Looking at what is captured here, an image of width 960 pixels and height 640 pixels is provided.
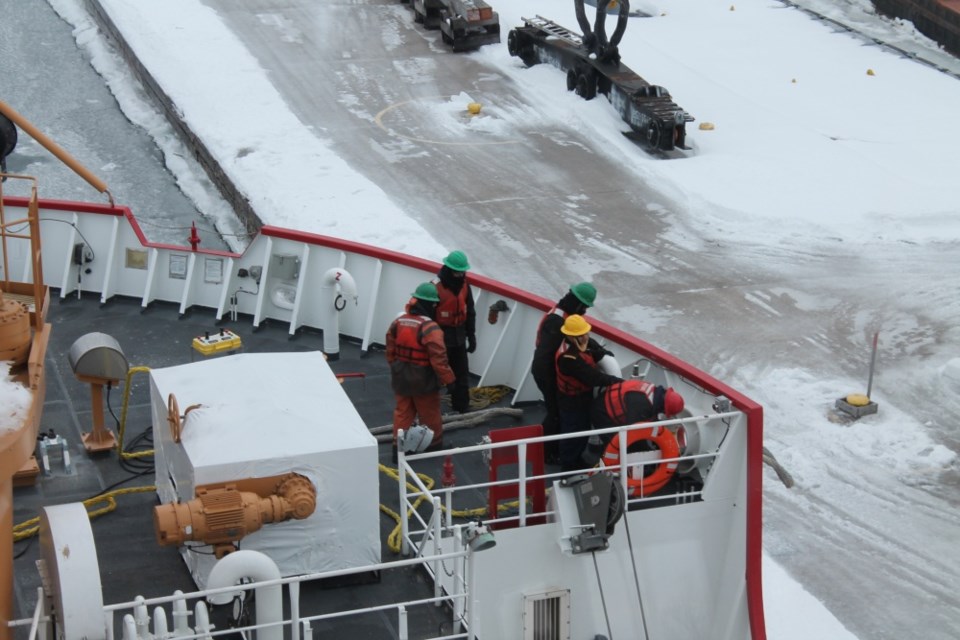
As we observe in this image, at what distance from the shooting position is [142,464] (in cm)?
964

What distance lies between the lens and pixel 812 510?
1405 centimetres

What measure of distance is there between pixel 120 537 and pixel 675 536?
3513 millimetres

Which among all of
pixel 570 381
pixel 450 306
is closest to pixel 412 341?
pixel 450 306

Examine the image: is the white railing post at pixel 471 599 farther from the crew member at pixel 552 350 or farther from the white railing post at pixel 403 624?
the crew member at pixel 552 350

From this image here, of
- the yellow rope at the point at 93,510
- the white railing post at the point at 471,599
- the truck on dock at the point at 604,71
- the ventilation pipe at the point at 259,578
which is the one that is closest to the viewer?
the ventilation pipe at the point at 259,578

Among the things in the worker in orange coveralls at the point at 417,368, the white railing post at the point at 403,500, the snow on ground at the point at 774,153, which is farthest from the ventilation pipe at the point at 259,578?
the snow on ground at the point at 774,153

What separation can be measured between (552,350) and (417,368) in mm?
944

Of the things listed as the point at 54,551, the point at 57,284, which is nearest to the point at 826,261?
the point at 57,284

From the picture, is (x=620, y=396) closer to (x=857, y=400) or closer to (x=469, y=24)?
(x=857, y=400)

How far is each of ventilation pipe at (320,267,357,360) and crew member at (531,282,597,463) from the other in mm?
2081

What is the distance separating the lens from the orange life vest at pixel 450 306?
1034 centimetres

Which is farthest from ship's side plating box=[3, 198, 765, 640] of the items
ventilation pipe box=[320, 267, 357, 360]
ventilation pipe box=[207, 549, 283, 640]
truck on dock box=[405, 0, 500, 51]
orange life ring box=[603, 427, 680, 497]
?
truck on dock box=[405, 0, 500, 51]

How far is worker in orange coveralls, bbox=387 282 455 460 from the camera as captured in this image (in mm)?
9461

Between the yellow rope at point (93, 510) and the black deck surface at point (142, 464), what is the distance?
0.05m
